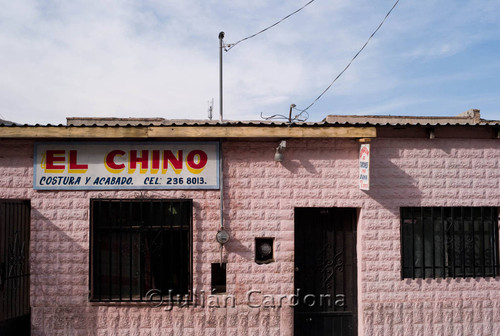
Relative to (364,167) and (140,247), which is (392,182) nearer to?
(364,167)

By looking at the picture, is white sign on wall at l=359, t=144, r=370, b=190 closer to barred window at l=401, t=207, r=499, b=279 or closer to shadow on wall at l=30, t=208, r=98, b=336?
barred window at l=401, t=207, r=499, b=279

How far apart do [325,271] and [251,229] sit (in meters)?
1.66

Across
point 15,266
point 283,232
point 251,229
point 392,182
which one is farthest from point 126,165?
point 392,182

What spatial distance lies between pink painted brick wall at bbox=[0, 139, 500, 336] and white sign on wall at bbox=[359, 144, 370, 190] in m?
0.22

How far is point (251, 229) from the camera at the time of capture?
6867mm

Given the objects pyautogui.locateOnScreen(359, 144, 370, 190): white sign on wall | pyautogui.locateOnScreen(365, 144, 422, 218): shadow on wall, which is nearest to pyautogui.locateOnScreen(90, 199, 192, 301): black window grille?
pyautogui.locateOnScreen(359, 144, 370, 190): white sign on wall

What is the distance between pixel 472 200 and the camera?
716 centimetres

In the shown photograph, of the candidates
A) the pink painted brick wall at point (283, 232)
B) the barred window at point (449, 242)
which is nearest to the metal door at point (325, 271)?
the pink painted brick wall at point (283, 232)

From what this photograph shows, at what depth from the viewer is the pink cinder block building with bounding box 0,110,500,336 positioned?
6.71 meters

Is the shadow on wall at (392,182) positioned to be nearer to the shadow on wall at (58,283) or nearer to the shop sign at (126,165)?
the shop sign at (126,165)

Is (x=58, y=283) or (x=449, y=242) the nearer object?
(x=58, y=283)

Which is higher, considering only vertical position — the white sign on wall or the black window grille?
the white sign on wall

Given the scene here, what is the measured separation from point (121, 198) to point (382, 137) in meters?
4.91

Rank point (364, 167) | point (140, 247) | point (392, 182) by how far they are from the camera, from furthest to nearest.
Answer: point (392, 182)
point (140, 247)
point (364, 167)
